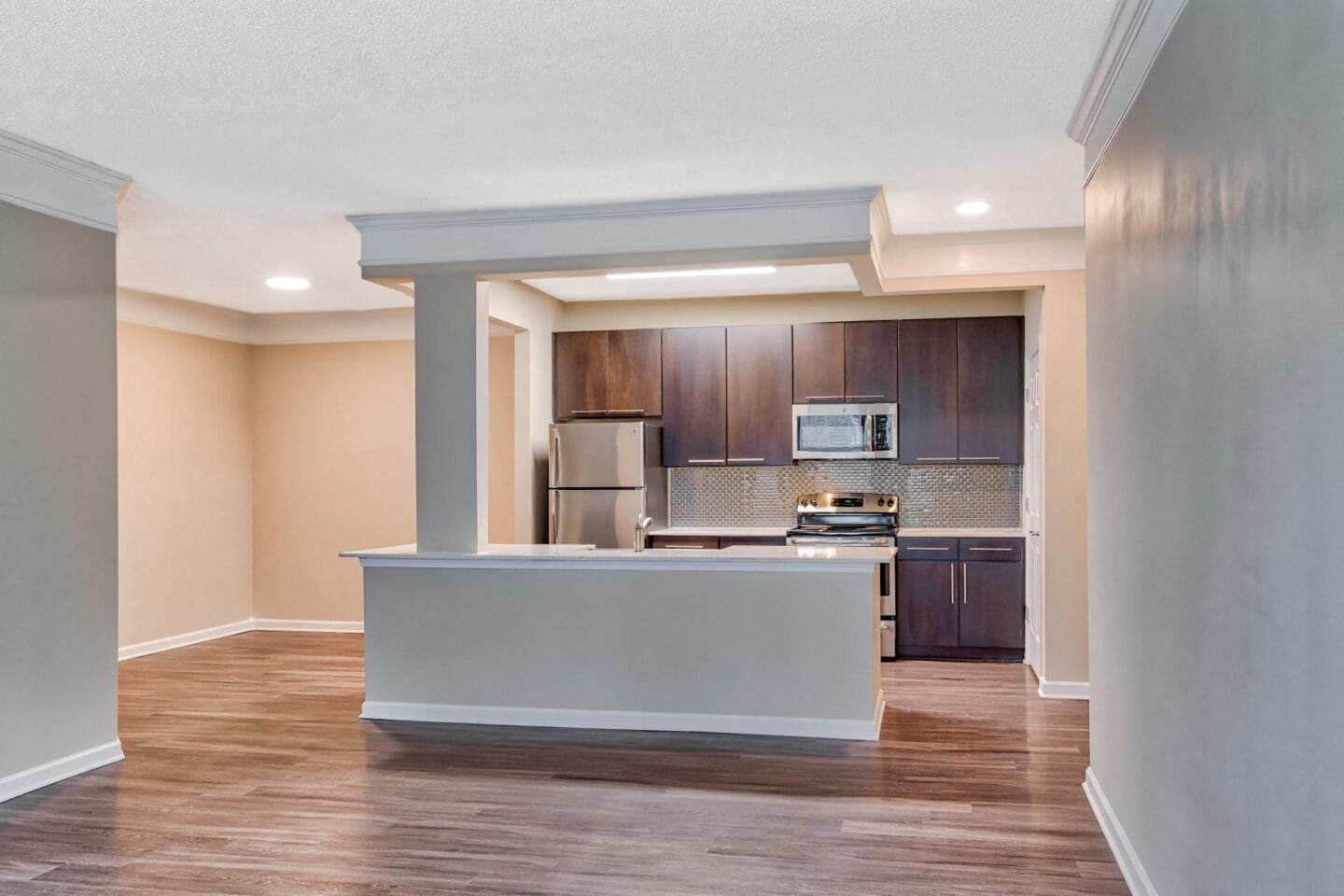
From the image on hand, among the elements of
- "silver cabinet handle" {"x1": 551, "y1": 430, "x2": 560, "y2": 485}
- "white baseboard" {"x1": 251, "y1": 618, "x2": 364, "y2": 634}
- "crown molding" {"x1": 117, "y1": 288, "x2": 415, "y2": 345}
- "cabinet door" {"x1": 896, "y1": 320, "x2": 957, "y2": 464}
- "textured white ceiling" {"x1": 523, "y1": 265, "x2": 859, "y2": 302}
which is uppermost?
"textured white ceiling" {"x1": 523, "y1": 265, "x2": 859, "y2": 302}

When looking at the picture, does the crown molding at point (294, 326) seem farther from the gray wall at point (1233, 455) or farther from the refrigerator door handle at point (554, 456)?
the gray wall at point (1233, 455)

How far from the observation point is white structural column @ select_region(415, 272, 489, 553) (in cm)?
536

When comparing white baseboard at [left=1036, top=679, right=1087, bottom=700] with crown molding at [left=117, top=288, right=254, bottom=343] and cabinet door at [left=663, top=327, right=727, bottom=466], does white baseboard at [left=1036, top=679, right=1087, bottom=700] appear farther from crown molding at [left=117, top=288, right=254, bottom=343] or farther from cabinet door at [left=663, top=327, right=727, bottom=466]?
crown molding at [left=117, top=288, right=254, bottom=343]

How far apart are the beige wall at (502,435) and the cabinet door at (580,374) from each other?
1.66 ft

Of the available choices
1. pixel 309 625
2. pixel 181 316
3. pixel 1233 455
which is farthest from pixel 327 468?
pixel 1233 455

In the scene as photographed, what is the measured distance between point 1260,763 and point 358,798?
3.13 m

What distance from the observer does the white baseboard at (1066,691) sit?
5785mm

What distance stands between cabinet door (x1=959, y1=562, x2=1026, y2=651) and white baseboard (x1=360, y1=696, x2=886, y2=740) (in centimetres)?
175

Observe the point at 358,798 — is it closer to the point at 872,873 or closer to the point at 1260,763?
the point at 872,873

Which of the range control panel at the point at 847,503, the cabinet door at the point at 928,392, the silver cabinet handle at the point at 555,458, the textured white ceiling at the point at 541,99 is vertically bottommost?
the range control panel at the point at 847,503

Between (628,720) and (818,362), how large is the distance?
3121 mm

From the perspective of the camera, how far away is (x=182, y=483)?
781 cm

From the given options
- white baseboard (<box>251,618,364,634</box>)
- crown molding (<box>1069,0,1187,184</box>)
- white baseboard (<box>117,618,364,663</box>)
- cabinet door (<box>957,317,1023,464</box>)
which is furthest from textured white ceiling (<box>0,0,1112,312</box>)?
white baseboard (<box>251,618,364,634</box>)

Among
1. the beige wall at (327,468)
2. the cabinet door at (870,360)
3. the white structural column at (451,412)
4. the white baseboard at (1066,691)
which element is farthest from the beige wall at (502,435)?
the white baseboard at (1066,691)
